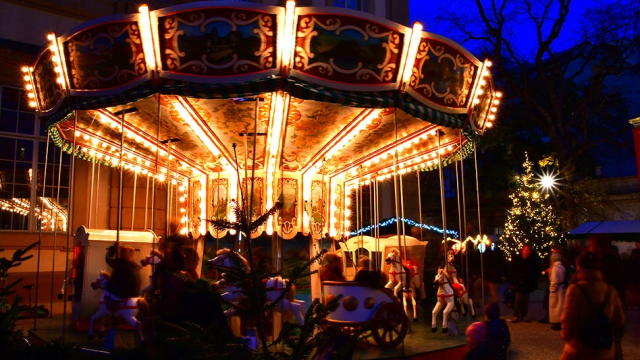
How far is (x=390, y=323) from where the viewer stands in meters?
7.36

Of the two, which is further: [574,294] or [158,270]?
[158,270]

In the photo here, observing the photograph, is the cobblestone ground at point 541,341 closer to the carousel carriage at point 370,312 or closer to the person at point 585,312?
the carousel carriage at point 370,312

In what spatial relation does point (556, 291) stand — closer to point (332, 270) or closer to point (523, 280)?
point (523, 280)

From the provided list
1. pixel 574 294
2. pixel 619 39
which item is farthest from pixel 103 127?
pixel 619 39

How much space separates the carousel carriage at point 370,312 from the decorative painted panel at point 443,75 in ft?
9.10

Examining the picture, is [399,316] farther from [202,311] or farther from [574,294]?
[202,311]

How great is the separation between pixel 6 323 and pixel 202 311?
159 centimetres

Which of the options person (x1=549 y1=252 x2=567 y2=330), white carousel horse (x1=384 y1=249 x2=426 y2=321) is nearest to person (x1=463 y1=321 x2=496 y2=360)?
white carousel horse (x1=384 y1=249 x2=426 y2=321)

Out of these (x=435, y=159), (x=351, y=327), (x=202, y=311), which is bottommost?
(x=351, y=327)

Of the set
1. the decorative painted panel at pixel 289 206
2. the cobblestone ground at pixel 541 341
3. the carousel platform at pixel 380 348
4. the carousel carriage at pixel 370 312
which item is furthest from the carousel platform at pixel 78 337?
the cobblestone ground at pixel 541 341

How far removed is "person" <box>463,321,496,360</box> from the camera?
4.43 meters

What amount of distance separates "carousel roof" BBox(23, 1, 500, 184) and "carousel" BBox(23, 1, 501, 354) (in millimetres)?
17

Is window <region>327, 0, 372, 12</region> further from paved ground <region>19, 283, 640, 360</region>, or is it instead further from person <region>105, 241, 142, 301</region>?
person <region>105, 241, 142, 301</region>

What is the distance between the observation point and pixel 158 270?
7195 mm
